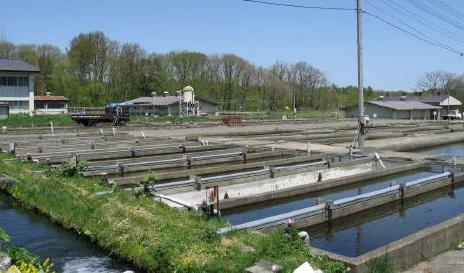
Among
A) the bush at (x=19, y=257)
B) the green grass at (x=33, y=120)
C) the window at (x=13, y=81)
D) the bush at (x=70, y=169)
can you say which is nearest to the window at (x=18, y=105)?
the window at (x=13, y=81)

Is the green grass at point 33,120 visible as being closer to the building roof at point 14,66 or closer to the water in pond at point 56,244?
the building roof at point 14,66

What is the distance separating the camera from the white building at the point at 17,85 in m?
51.6

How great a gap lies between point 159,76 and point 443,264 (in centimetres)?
8204

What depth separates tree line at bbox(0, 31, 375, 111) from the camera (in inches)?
3088

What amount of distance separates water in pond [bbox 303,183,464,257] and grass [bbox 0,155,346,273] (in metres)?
2.66

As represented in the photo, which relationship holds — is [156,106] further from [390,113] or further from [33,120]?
[390,113]

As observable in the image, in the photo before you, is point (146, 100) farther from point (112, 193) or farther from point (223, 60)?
point (112, 193)

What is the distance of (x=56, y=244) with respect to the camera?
32.7ft

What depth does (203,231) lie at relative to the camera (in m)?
8.52

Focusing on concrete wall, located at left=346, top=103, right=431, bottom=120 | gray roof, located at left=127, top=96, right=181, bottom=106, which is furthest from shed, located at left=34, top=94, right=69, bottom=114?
concrete wall, located at left=346, top=103, right=431, bottom=120

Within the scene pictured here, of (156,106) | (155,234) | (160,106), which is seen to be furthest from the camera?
(156,106)

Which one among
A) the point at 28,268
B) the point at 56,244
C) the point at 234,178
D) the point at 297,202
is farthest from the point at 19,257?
the point at 234,178

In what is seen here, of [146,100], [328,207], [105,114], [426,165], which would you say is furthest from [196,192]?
[146,100]

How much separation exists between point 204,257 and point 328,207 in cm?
488
